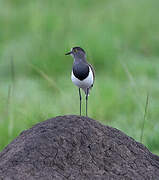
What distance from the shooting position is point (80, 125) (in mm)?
3354

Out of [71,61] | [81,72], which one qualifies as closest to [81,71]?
[81,72]

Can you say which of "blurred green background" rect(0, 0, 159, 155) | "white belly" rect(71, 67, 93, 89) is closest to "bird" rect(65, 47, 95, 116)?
"white belly" rect(71, 67, 93, 89)

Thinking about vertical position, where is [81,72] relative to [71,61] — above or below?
above

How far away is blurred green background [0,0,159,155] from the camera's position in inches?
262

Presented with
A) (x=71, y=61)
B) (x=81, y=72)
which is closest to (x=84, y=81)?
(x=81, y=72)

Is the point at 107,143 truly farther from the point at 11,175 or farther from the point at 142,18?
the point at 142,18

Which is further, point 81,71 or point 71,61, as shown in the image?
point 71,61

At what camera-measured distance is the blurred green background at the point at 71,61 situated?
6.66m

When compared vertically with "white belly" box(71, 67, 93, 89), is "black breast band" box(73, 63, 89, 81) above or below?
above

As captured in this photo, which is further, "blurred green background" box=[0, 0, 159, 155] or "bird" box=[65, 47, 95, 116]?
"blurred green background" box=[0, 0, 159, 155]

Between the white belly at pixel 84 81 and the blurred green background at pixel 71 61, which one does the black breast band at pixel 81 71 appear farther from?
the blurred green background at pixel 71 61

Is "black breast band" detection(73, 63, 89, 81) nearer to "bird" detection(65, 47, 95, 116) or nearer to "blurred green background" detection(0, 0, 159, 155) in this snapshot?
"bird" detection(65, 47, 95, 116)

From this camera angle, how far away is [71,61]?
9.30m

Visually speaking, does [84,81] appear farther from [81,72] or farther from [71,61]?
[71,61]
